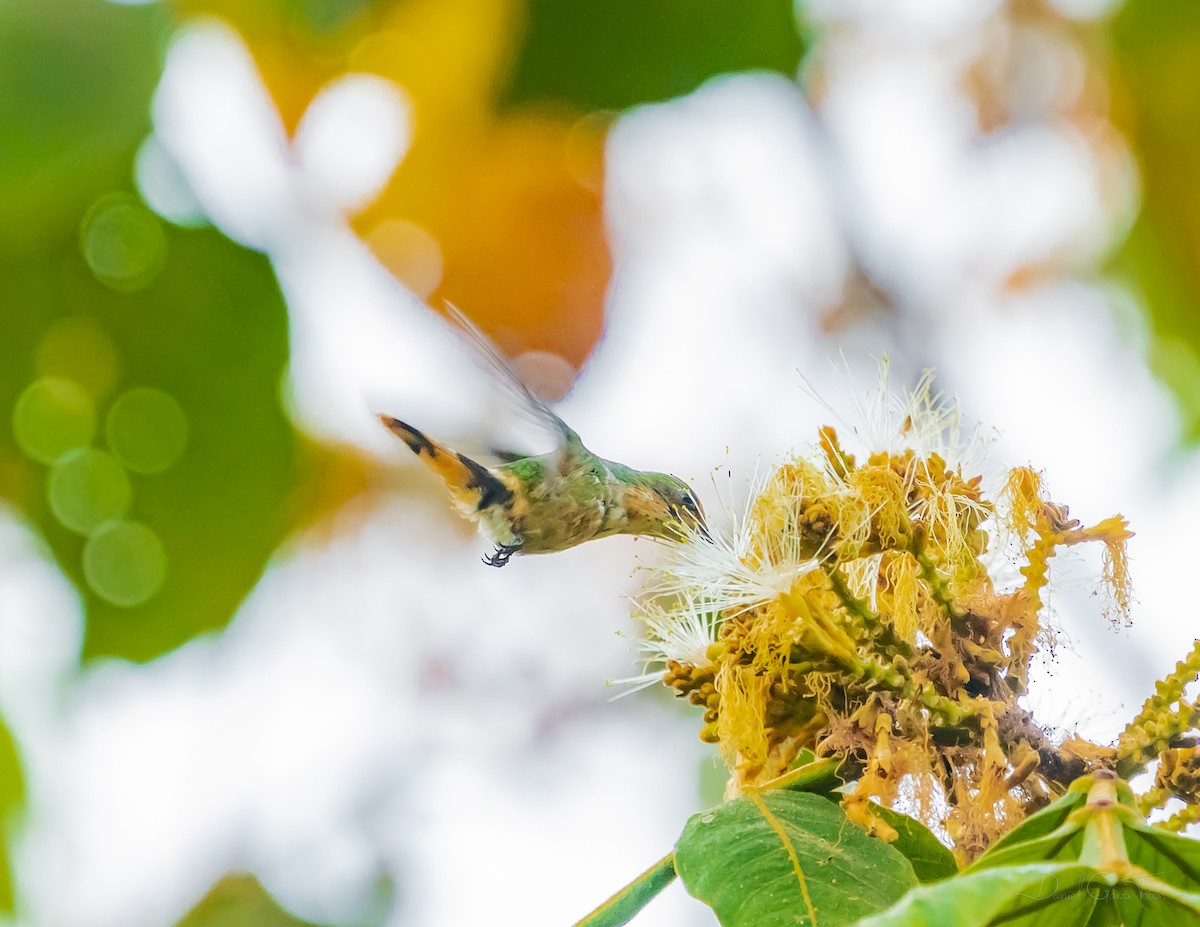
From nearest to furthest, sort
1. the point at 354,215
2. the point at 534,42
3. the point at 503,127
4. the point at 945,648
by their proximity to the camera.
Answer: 1. the point at 945,648
2. the point at 534,42
3. the point at 503,127
4. the point at 354,215

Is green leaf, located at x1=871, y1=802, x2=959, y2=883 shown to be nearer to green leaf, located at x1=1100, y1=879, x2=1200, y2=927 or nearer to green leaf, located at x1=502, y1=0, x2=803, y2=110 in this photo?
green leaf, located at x1=1100, y1=879, x2=1200, y2=927

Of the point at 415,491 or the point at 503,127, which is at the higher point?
the point at 503,127

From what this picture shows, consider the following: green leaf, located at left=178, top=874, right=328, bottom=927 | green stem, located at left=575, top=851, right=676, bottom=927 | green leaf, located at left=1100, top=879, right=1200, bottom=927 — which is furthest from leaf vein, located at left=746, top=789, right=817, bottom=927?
green leaf, located at left=178, top=874, right=328, bottom=927

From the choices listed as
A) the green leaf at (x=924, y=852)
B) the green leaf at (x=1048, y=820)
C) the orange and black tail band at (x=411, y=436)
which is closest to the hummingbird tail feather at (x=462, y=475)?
the orange and black tail band at (x=411, y=436)

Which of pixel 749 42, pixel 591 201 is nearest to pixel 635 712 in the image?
pixel 591 201

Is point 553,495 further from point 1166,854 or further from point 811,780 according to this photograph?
point 1166,854

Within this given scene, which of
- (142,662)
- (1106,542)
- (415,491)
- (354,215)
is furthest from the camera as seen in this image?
(415,491)

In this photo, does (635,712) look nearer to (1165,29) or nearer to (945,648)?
Answer: (1165,29)
